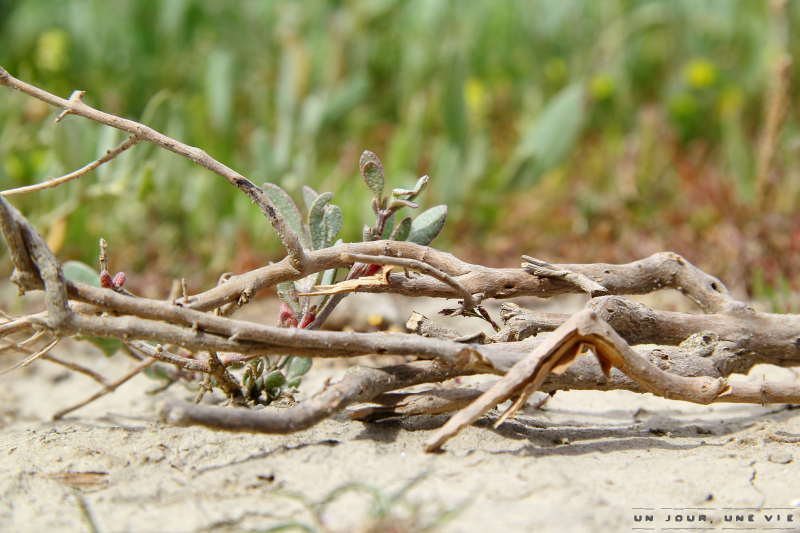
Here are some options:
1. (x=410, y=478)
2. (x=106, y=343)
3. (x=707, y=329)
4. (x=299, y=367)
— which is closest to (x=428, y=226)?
(x=299, y=367)

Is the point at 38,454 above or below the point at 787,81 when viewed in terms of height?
below

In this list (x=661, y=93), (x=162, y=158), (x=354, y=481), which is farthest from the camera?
(x=661, y=93)

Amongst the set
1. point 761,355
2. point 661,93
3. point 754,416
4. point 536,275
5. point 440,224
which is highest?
point 661,93

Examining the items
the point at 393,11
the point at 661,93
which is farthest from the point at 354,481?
the point at 661,93

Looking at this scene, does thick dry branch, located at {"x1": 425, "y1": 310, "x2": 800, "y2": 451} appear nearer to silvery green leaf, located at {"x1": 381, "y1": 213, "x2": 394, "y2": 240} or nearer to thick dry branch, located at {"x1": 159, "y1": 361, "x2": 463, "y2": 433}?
thick dry branch, located at {"x1": 159, "y1": 361, "x2": 463, "y2": 433}

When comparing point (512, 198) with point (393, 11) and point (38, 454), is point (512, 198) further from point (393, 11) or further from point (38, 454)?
point (38, 454)

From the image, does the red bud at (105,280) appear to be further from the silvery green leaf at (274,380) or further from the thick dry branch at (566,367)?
the thick dry branch at (566,367)

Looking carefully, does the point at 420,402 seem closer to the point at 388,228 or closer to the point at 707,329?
the point at 388,228

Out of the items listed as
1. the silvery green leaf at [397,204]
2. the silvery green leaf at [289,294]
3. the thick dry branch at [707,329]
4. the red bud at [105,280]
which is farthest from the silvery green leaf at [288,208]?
the thick dry branch at [707,329]
